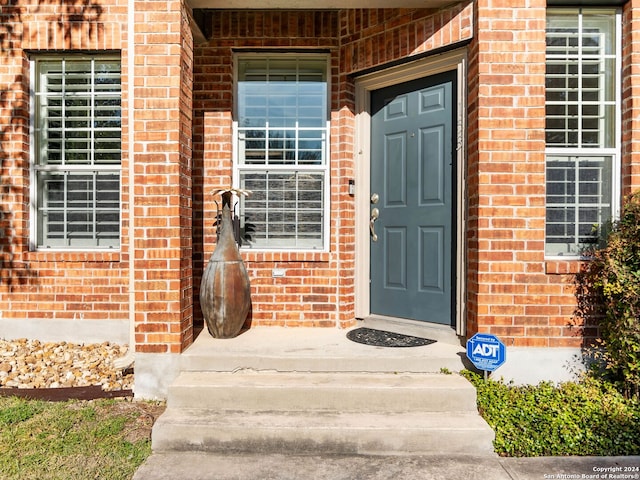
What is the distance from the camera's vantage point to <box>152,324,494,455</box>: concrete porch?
9.61ft

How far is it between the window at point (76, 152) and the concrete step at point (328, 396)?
2.31 m

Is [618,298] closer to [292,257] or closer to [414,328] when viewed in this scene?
[414,328]

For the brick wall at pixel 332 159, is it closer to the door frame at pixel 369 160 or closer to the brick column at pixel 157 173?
the door frame at pixel 369 160

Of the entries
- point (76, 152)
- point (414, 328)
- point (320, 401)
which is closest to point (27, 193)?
point (76, 152)

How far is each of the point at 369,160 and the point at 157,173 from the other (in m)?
2.11

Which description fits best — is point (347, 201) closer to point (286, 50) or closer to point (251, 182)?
point (251, 182)

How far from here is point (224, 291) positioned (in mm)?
3832

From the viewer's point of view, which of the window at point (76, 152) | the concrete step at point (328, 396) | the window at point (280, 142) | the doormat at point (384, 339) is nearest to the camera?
the concrete step at point (328, 396)

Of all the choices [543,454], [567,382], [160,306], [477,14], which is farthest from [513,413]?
[477,14]

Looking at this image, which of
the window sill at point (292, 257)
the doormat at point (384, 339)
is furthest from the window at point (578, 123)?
the window sill at point (292, 257)

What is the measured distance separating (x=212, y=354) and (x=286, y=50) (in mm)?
3098

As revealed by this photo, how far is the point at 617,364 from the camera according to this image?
331cm

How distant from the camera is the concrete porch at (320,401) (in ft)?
9.61

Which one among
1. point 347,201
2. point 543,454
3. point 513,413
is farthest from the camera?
point 347,201
